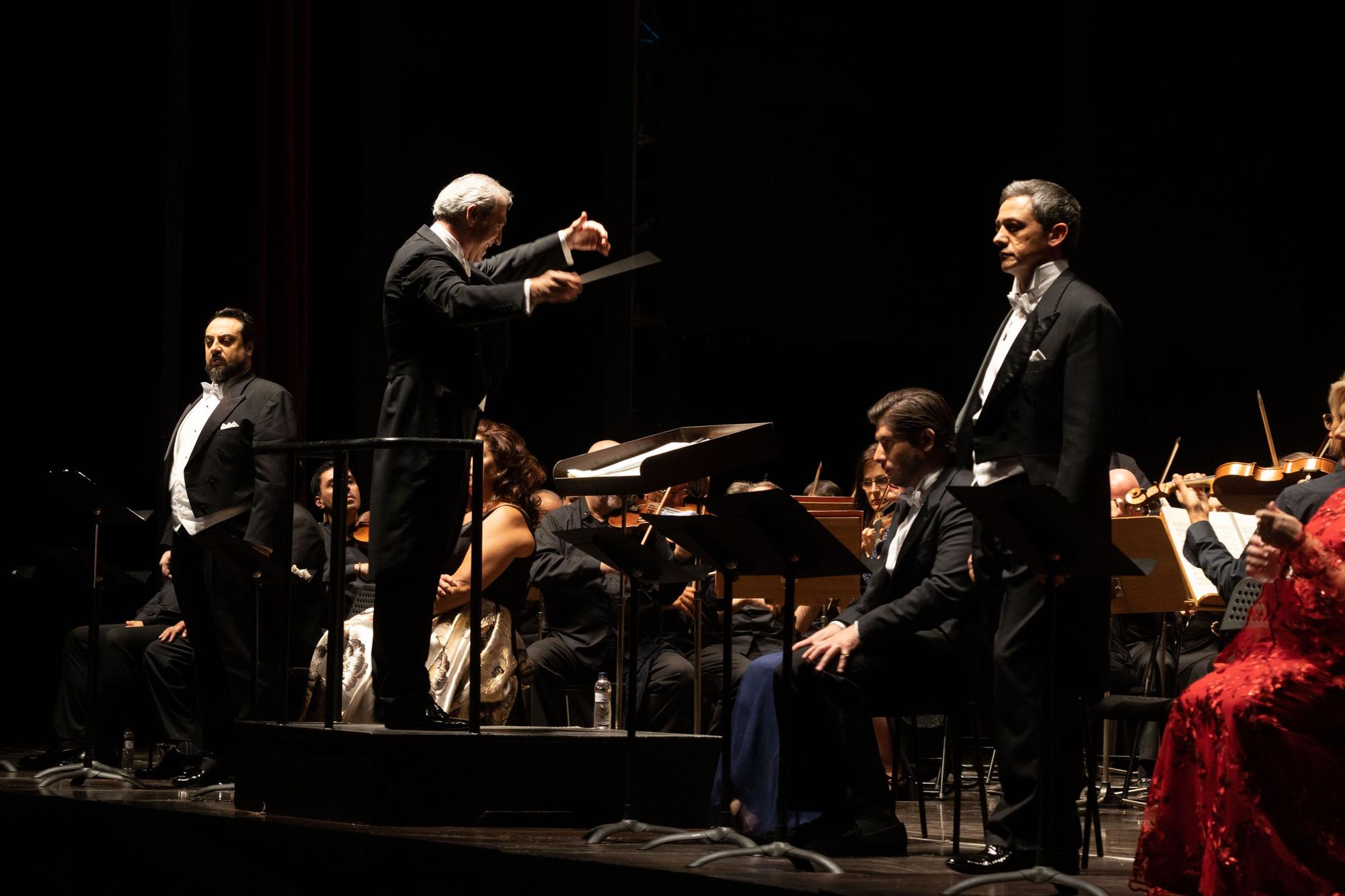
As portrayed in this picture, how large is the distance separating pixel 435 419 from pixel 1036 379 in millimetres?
1473

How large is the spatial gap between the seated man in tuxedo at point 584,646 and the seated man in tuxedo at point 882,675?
184 centimetres

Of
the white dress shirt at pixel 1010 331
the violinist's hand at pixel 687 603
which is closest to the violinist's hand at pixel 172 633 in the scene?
the violinist's hand at pixel 687 603

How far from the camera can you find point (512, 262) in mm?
4082

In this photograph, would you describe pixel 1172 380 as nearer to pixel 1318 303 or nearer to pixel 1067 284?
pixel 1318 303

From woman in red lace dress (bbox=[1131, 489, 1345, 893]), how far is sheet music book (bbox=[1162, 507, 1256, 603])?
53.4 inches

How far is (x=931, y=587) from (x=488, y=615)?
6.05 ft

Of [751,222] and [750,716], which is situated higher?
[751,222]

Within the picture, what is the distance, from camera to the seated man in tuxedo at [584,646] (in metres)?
5.57

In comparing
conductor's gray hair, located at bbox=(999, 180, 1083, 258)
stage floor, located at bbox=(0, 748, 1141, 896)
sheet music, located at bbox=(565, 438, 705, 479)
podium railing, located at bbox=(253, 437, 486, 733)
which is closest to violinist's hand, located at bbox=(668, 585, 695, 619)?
stage floor, located at bbox=(0, 748, 1141, 896)

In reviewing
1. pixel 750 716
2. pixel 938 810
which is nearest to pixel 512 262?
pixel 750 716

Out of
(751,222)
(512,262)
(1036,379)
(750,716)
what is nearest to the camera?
(1036,379)

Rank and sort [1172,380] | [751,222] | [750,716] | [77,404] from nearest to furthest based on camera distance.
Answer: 1. [750,716]
2. [77,404]
3. [1172,380]
4. [751,222]

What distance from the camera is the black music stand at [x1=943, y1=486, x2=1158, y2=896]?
272cm

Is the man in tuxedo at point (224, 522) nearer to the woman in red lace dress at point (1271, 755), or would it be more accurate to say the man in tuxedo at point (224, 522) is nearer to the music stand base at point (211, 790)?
the music stand base at point (211, 790)
